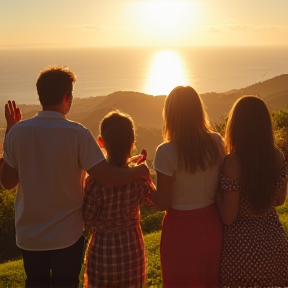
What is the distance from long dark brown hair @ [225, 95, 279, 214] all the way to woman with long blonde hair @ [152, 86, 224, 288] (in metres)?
0.20

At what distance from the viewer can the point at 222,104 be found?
227 ft

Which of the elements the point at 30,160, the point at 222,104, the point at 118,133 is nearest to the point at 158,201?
the point at 118,133

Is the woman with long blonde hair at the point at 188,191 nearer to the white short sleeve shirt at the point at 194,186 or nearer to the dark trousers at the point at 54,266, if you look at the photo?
the white short sleeve shirt at the point at 194,186

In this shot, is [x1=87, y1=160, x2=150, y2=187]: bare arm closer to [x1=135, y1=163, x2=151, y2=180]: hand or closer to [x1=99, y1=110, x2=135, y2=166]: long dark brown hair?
[x1=135, y1=163, x2=151, y2=180]: hand

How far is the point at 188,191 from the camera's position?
3.49 metres

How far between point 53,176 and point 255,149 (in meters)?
1.50

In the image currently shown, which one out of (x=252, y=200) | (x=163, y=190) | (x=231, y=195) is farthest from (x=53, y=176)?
(x=252, y=200)

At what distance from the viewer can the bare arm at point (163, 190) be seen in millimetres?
3400

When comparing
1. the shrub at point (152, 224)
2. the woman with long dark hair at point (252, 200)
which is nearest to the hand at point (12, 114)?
the woman with long dark hair at point (252, 200)

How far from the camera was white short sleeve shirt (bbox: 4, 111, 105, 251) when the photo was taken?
10.3ft

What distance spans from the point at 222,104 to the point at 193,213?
67101mm

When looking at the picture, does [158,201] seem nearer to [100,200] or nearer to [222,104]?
[100,200]

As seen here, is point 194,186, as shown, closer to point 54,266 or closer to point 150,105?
point 54,266

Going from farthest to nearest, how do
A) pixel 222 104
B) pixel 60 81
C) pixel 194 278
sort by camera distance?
pixel 222 104 < pixel 194 278 < pixel 60 81
